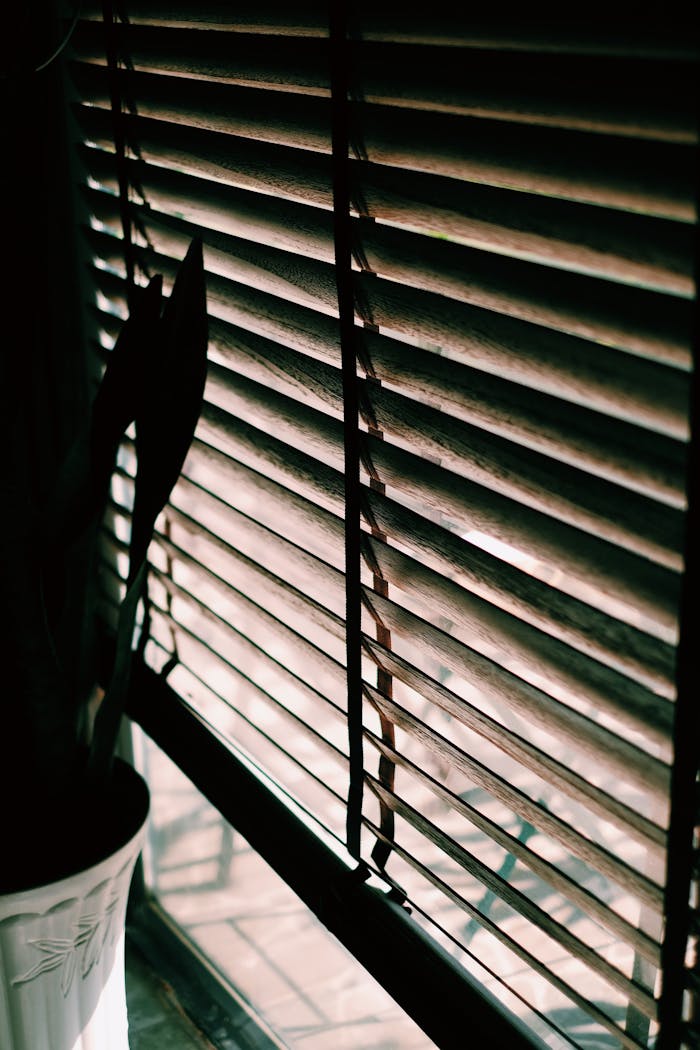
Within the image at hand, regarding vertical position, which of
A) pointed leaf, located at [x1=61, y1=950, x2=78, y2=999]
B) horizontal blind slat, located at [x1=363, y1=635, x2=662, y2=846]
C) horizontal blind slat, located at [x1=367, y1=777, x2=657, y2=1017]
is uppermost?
horizontal blind slat, located at [x1=363, y1=635, x2=662, y2=846]

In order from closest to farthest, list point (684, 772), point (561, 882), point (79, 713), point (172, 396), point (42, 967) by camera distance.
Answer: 1. point (684, 772)
2. point (561, 882)
3. point (172, 396)
4. point (42, 967)
5. point (79, 713)

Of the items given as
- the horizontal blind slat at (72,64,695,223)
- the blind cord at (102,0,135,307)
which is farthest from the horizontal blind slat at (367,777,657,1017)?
the blind cord at (102,0,135,307)

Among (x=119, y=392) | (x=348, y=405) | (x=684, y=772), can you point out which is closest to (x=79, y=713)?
(x=119, y=392)

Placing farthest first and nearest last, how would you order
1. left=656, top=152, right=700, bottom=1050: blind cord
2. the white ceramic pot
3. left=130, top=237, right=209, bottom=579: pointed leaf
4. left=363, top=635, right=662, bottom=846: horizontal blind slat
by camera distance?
1. the white ceramic pot
2. left=130, top=237, right=209, bottom=579: pointed leaf
3. left=363, top=635, right=662, bottom=846: horizontal blind slat
4. left=656, top=152, right=700, bottom=1050: blind cord

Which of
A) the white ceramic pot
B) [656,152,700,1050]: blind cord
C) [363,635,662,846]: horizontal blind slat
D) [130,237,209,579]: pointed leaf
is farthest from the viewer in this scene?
the white ceramic pot

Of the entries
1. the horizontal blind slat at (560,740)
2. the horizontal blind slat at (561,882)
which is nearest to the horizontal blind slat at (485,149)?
the horizontal blind slat at (560,740)

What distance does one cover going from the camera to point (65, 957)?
36.6 inches

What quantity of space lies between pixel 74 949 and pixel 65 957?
0.01 meters

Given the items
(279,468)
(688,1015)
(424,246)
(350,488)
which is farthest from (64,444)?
(688,1015)

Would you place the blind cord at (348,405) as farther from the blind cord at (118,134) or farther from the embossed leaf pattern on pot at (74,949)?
the blind cord at (118,134)

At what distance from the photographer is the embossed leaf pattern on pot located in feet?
3.01

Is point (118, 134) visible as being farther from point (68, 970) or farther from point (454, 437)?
point (68, 970)

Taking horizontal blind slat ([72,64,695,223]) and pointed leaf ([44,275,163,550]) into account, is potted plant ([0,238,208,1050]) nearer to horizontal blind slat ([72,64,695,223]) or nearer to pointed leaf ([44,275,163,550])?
pointed leaf ([44,275,163,550])

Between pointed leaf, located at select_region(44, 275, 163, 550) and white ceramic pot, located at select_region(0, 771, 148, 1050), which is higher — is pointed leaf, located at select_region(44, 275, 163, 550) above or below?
above
